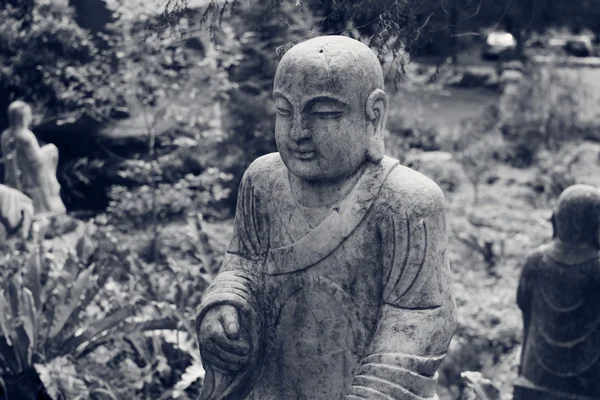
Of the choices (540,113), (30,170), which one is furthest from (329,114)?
(540,113)

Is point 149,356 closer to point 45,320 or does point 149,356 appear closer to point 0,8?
point 45,320

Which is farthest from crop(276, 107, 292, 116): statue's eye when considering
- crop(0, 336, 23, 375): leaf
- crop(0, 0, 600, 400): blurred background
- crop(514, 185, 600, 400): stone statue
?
crop(0, 336, 23, 375): leaf

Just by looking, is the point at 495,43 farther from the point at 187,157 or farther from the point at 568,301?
the point at 568,301

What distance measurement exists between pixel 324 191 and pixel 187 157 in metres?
7.92

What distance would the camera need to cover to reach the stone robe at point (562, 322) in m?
5.94

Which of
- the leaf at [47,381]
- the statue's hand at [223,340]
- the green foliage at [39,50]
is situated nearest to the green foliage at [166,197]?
the green foliage at [39,50]

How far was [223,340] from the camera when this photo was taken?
12.1ft

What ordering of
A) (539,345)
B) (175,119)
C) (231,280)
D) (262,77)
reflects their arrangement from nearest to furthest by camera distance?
1. (231,280)
2. (539,345)
3. (175,119)
4. (262,77)

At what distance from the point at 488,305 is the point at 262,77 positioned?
13.0 ft

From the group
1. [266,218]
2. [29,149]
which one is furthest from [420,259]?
[29,149]

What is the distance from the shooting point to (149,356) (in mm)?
6918

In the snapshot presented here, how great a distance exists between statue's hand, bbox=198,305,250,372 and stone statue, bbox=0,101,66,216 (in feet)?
23.3

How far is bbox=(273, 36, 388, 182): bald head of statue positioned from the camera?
3.56 metres

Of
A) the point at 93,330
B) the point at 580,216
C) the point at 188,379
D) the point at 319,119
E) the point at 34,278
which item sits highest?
the point at 319,119
